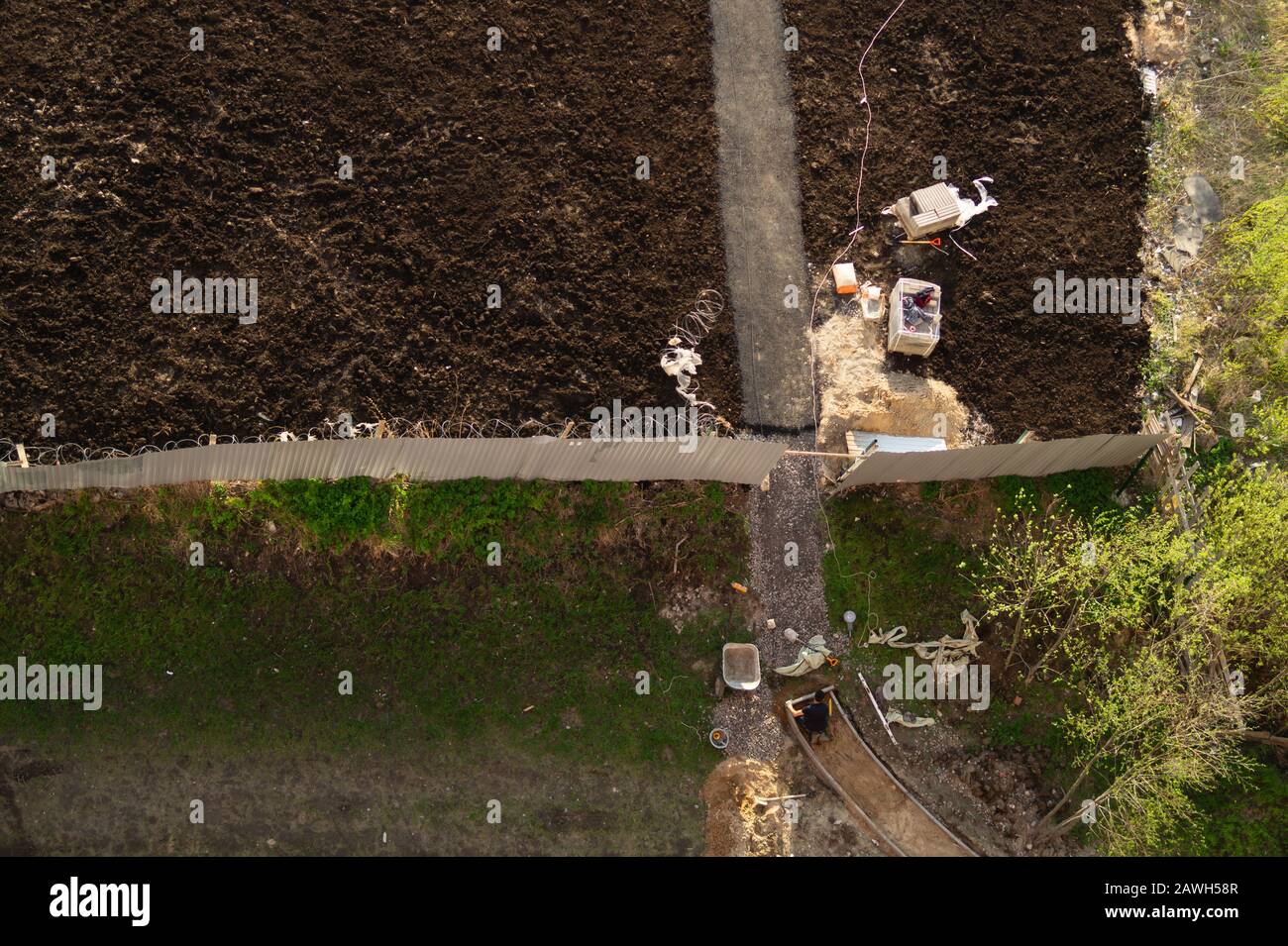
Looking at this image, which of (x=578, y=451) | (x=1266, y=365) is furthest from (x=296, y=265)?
(x=1266, y=365)

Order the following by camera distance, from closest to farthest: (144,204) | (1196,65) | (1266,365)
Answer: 1. (144,204)
2. (1266,365)
3. (1196,65)

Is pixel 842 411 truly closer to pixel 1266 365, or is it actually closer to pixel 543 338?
pixel 543 338

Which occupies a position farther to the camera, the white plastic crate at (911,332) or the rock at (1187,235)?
the rock at (1187,235)

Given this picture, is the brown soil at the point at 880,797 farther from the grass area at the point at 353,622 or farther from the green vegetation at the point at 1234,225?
the green vegetation at the point at 1234,225

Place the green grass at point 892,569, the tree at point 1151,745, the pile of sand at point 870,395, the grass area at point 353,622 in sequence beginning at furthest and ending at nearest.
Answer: the pile of sand at point 870,395 < the green grass at point 892,569 < the tree at point 1151,745 < the grass area at point 353,622

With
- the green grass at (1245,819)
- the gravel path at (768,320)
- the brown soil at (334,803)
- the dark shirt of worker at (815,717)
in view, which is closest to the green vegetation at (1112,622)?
the green grass at (1245,819)

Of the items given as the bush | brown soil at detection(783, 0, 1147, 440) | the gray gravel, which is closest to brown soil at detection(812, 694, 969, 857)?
the gray gravel
